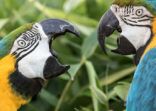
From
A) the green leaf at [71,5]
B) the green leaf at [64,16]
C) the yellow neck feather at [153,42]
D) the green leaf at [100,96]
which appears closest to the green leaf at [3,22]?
the green leaf at [64,16]

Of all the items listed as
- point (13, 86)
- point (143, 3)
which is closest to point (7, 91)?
point (13, 86)

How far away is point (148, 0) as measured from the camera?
7.18 ft

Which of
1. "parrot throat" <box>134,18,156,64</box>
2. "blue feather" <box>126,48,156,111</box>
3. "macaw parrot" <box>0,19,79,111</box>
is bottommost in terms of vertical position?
"blue feather" <box>126,48,156,111</box>

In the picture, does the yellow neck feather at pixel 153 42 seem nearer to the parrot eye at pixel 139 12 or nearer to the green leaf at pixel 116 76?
the parrot eye at pixel 139 12

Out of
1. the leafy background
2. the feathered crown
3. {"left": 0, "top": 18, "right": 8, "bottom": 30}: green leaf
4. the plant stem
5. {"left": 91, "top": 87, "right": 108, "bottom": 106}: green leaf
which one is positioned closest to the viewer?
the feathered crown

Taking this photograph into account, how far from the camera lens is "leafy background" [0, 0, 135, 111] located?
275 cm

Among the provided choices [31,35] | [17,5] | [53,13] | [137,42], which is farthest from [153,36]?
[17,5]

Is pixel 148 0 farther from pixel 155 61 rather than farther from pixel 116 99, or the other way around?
pixel 116 99

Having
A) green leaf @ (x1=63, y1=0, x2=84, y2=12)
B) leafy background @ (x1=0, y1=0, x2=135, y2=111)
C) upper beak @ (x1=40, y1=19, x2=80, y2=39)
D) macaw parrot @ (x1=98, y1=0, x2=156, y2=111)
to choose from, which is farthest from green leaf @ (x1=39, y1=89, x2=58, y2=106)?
upper beak @ (x1=40, y1=19, x2=80, y2=39)

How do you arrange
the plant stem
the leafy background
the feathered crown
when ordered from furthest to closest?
the plant stem, the leafy background, the feathered crown

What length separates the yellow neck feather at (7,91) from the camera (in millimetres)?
2072

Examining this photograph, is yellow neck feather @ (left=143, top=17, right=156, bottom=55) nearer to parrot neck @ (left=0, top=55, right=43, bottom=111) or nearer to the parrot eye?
the parrot eye

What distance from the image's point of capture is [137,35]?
7.26 ft

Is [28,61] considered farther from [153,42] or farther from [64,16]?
[64,16]
